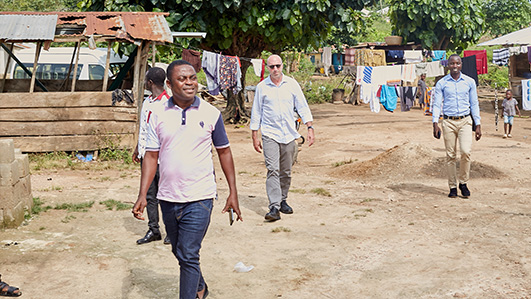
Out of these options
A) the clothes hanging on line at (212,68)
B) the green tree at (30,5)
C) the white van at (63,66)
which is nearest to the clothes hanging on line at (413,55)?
the clothes hanging on line at (212,68)

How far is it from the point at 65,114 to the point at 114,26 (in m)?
1.84

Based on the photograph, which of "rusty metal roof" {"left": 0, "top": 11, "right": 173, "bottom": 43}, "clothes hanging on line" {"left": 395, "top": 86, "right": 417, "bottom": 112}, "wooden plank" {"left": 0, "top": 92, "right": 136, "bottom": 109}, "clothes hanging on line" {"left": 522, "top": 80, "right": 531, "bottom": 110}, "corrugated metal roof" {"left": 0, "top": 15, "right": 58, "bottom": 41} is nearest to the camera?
"corrugated metal roof" {"left": 0, "top": 15, "right": 58, "bottom": 41}

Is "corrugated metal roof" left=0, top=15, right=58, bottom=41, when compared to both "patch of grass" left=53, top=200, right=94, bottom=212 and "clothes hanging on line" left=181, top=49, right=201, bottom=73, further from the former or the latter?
"patch of grass" left=53, top=200, right=94, bottom=212

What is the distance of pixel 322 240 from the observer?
6.37 meters

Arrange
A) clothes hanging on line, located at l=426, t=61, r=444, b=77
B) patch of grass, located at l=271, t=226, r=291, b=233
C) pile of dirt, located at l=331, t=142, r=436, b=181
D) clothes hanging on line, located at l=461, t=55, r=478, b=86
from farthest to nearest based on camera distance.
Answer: clothes hanging on line, located at l=426, t=61, r=444, b=77 → clothes hanging on line, located at l=461, t=55, r=478, b=86 → pile of dirt, located at l=331, t=142, r=436, b=181 → patch of grass, located at l=271, t=226, r=291, b=233

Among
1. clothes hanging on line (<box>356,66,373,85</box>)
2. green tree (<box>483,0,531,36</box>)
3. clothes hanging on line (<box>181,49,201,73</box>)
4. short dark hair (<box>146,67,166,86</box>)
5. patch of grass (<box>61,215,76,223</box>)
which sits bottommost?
patch of grass (<box>61,215,76,223</box>)

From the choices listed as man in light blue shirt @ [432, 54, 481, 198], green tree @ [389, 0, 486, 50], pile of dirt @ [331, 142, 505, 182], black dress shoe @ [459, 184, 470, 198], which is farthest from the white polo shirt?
green tree @ [389, 0, 486, 50]

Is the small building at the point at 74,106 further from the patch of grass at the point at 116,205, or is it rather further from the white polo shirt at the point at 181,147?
the white polo shirt at the point at 181,147

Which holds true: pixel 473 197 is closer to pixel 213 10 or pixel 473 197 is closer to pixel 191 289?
pixel 191 289

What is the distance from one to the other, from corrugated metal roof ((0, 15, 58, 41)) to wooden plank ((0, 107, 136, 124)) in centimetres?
135

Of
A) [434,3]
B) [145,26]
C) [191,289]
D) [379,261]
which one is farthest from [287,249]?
[434,3]

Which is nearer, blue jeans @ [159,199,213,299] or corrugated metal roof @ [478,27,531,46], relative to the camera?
blue jeans @ [159,199,213,299]

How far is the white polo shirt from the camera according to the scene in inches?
155

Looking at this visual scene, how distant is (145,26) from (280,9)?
494cm
